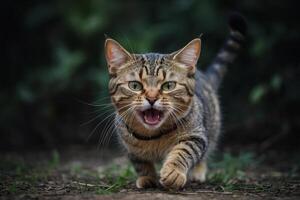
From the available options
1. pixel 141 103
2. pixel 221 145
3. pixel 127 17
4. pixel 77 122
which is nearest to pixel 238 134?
pixel 221 145

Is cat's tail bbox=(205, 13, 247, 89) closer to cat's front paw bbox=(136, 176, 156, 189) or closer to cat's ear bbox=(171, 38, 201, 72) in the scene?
Result: cat's ear bbox=(171, 38, 201, 72)

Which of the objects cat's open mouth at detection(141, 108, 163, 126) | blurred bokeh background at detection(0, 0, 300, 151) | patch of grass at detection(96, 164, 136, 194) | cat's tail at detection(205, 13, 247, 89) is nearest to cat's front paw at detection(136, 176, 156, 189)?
patch of grass at detection(96, 164, 136, 194)

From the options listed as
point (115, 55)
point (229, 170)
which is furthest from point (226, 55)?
point (115, 55)

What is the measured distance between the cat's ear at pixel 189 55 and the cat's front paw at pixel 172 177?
0.90 m

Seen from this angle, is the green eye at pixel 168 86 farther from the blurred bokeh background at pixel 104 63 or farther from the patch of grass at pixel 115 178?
the blurred bokeh background at pixel 104 63

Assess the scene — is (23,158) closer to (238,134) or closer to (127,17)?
(238,134)

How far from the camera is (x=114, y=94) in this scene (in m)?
4.33

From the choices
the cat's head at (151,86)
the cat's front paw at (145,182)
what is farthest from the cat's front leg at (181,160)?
the cat's front paw at (145,182)

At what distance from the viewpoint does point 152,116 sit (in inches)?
162

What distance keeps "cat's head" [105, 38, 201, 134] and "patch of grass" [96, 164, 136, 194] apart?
1.54 ft

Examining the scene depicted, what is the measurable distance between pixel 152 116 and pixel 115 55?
2.05 ft

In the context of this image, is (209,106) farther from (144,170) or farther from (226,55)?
(144,170)

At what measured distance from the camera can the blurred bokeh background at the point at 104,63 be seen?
700cm

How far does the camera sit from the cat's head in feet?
13.4
